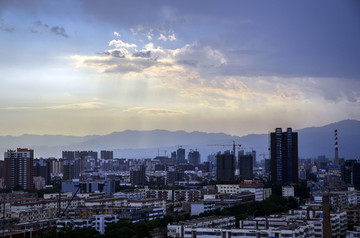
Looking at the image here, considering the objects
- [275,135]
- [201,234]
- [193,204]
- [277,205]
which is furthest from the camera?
[275,135]

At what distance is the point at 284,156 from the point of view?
2944 centimetres

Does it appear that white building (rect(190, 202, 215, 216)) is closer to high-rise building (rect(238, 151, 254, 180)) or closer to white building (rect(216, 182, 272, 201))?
white building (rect(216, 182, 272, 201))

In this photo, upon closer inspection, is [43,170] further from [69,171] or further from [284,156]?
[284,156]

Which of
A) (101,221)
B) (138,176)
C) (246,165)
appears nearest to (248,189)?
(101,221)

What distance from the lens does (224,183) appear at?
23.6 m

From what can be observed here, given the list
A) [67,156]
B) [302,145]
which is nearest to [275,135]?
[67,156]

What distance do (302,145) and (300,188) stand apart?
260 ft

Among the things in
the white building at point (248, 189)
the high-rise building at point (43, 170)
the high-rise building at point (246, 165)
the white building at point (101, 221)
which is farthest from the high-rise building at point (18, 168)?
the white building at point (101, 221)

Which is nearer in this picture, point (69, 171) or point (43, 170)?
point (43, 170)

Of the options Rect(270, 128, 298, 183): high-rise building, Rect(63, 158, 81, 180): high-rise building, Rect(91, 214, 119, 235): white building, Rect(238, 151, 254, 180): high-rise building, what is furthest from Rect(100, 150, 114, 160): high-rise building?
Rect(91, 214, 119, 235): white building

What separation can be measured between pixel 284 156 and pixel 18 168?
1313 cm

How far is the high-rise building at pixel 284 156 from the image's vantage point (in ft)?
94.6

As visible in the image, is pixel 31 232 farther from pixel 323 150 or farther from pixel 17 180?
pixel 323 150

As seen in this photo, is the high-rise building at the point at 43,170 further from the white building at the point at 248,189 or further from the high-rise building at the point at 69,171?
the white building at the point at 248,189
